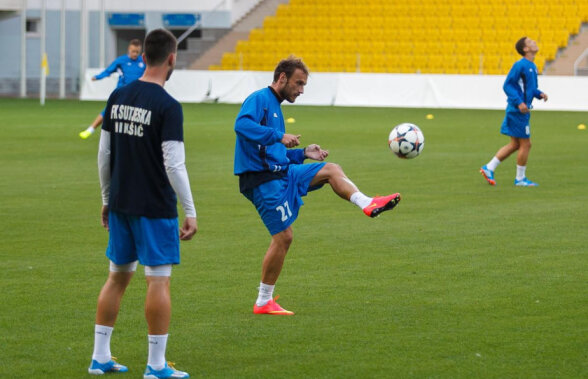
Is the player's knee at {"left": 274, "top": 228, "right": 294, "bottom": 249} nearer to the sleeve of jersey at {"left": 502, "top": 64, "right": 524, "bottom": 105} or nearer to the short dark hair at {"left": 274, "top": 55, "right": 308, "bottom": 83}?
the short dark hair at {"left": 274, "top": 55, "right": 308, "bottom": 83}

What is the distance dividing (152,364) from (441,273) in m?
3.68

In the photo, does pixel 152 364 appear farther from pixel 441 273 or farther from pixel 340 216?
pixel 340 216

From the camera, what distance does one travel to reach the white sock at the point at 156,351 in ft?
17.8

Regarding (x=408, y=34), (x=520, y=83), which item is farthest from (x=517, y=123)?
(x=408, y=34)

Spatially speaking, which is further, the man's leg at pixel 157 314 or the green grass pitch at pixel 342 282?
the green grass pitch at pixel 342 282

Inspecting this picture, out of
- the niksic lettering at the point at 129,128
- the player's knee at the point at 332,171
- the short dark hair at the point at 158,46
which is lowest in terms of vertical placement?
the player's knee at the point at 332,171

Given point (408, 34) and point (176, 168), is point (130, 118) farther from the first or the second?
point (408, 34)

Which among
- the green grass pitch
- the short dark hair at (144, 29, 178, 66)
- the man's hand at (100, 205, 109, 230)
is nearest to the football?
the green grass pitch

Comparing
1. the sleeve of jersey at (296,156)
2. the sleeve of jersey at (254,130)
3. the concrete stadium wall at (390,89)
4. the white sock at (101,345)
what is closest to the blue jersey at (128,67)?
the sleeve of jersey at (296,156)

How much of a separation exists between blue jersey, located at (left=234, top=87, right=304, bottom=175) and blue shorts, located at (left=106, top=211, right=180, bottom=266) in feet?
5.31

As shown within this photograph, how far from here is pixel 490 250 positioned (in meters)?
9.63

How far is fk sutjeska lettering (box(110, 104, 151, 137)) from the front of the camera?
5.29m

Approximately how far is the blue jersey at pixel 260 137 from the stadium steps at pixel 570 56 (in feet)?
98.8

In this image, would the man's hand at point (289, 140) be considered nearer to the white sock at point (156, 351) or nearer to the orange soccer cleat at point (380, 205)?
the orange soccer cleat at point (380, 205)
